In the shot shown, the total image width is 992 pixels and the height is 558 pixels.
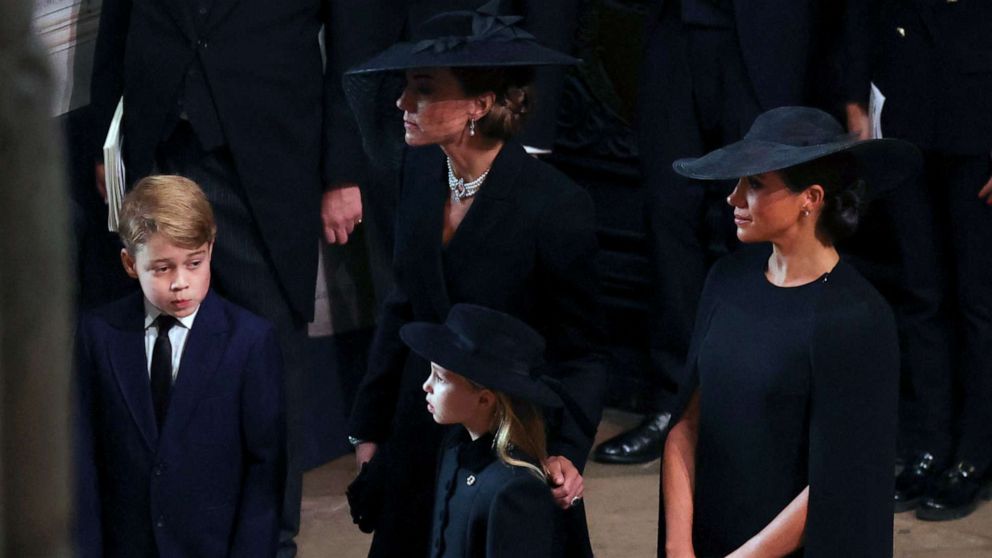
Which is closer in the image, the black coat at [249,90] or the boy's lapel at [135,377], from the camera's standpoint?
the boy's lapel at [135,377]

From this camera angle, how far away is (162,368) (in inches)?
117

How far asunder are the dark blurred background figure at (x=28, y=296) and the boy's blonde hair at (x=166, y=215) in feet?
8.06

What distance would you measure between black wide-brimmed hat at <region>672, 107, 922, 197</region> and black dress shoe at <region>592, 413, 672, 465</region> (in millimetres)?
1953

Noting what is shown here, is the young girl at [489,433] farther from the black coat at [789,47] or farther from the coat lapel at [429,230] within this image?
the black coat at [789,47]

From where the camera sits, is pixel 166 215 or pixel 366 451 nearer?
pixel 166 215

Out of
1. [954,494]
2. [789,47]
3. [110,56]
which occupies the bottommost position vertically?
[954,494]

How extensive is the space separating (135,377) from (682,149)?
192 centimetres

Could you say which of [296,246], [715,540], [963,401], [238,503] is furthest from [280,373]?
[963,401]

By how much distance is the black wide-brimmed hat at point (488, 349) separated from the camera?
2489mm

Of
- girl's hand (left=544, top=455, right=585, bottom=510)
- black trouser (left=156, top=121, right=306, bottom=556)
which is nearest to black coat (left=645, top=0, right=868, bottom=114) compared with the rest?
black trouser (left=156, top=121, right=306, bottom=556)

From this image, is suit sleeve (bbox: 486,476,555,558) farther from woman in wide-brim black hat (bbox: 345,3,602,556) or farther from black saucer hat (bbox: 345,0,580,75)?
black saucer hat (bbox: 345,0,580,75)

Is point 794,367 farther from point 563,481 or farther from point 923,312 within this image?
point 923,312

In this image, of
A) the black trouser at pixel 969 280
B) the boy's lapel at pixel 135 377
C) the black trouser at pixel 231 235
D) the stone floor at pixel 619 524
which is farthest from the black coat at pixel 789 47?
the boy's lapel at pixel 135 377

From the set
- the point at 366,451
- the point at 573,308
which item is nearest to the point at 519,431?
the point at 573,308
